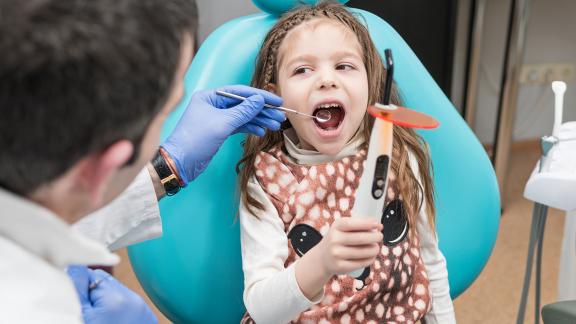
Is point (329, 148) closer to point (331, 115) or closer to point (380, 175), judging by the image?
point (331, 115)

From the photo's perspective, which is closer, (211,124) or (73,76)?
(73,76)

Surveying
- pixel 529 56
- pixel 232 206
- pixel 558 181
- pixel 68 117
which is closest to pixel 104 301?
pixel 232 206

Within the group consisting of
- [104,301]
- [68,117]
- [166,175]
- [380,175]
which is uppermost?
[68,117]

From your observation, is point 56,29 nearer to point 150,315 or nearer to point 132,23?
point 132,23

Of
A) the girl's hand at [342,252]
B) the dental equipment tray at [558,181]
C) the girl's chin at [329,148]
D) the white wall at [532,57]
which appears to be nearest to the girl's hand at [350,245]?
the girl's hand at [342,252]

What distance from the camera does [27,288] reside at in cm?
57

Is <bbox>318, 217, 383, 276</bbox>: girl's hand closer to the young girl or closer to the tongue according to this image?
the young girl

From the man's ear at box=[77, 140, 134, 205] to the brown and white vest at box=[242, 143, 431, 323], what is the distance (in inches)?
20.1

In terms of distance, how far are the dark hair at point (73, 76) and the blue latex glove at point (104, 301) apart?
0.42m

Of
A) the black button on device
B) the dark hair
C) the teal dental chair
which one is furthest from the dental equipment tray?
the dark hair

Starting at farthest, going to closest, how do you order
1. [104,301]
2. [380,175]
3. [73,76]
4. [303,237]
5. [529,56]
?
[529,56] < [303,237] < [104,301] < [380,175] < [73,76]

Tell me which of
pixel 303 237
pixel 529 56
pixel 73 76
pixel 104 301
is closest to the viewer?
pixel 73 76

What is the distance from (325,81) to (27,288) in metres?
0.59

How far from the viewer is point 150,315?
3.30 ft
